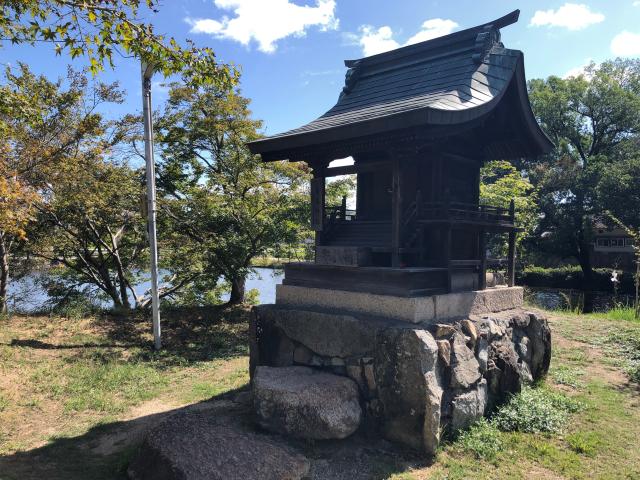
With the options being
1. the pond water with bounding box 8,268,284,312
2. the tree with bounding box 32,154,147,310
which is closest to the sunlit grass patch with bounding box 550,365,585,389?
the pond water with bounding box 8,268,284,312

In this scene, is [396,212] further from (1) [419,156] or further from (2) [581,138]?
(2) [581,138]

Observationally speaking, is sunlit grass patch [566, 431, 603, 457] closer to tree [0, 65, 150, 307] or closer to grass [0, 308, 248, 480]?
grass [0, 308, 248, 480]

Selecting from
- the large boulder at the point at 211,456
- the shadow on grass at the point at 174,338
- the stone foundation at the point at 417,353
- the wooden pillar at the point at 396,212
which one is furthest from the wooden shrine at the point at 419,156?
the shadow on grass at the point at 174,338

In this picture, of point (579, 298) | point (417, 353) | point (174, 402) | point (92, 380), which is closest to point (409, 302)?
point (417, 353)

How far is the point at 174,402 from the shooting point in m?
6.39

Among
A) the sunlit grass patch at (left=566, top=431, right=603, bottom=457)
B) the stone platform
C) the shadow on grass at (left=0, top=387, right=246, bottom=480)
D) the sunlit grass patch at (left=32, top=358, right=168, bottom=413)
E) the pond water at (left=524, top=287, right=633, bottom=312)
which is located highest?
the stone platform

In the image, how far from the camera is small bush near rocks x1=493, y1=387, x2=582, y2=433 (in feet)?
16.2

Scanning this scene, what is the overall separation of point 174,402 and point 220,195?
263 inches

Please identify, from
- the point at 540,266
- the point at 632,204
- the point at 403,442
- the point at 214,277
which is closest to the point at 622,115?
the point at 632,204

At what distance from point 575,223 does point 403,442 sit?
24260 mm

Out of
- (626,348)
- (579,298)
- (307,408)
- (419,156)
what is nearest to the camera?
(307,408)

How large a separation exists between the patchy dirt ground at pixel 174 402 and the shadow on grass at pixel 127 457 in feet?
0.05

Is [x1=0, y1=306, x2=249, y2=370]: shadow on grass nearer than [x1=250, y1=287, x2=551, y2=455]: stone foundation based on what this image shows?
No

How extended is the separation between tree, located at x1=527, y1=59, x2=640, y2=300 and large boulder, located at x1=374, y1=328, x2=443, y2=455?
893 inches
